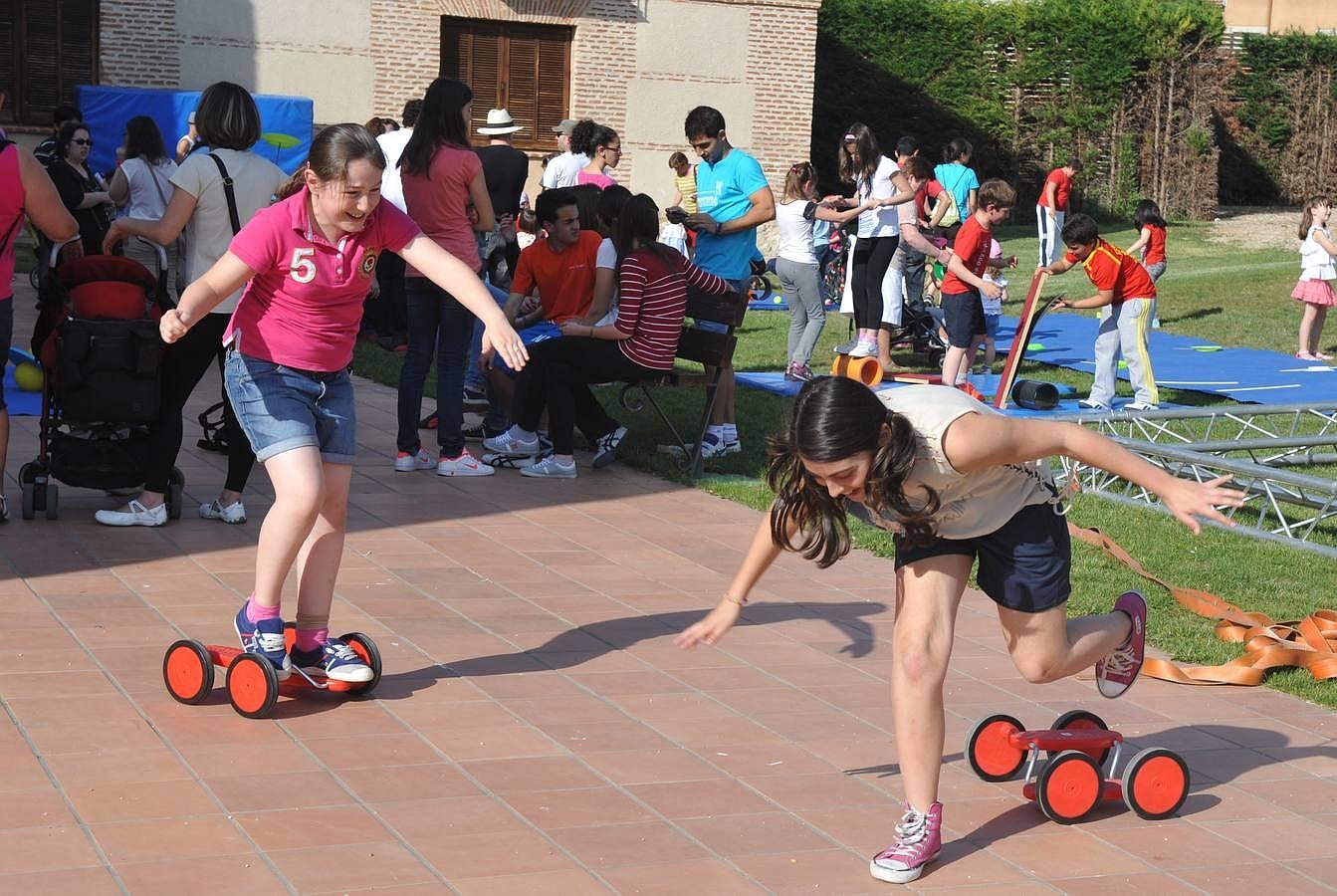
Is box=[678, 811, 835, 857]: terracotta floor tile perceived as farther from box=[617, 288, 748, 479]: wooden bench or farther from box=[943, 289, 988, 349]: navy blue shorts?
box=[943, 289, 988, 349]: navy blue shorts

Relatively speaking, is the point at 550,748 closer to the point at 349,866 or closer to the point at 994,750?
the point at 349,866

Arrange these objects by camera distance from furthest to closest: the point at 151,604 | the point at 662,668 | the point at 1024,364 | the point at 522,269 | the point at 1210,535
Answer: the point at 1024,364
the point at 522,269
the point at 1210,535
the point at 151,604
the point at 662,668

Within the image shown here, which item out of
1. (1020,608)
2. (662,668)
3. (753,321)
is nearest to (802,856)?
(1020,608)

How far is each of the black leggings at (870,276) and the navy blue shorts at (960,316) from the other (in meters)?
1.18

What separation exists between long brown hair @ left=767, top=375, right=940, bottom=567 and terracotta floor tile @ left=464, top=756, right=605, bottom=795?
1.04m

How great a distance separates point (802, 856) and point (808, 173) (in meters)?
10.7

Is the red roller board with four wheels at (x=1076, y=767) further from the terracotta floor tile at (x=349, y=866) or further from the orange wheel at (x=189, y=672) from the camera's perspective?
the orange wheel at (x=189, y=672)

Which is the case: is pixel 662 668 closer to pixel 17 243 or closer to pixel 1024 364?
pixel 1024 364

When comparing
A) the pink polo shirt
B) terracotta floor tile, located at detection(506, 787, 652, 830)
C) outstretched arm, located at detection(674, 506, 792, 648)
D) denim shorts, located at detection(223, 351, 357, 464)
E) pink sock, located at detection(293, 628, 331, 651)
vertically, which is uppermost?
the pink polo shirt

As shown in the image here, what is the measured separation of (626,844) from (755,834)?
1.18ft

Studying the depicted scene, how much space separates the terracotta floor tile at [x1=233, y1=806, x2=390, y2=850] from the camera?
4.03m

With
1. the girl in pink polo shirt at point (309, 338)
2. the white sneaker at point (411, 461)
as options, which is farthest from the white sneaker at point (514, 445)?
the girl in pink polo shirt at point (309, 338)

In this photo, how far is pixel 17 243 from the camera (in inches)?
896

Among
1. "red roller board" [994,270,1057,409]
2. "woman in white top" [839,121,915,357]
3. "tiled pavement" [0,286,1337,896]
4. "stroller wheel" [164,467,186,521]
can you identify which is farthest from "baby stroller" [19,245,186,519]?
"woman in white top" [839,121,915,357]
